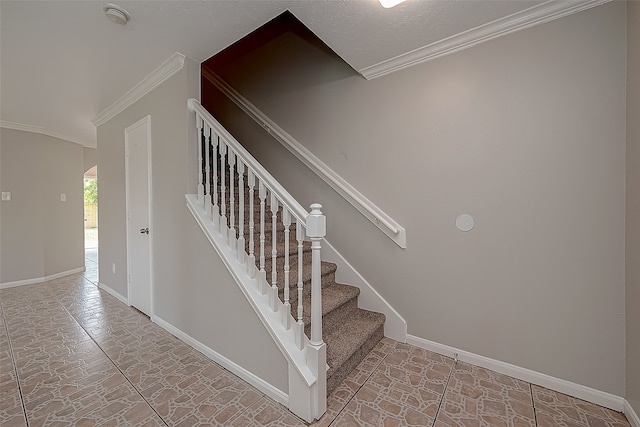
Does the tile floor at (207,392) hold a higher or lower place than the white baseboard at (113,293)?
lower

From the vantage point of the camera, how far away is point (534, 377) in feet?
5.47

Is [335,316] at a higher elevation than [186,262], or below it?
below

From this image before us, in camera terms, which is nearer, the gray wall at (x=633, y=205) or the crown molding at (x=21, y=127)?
the gray wall at (x=633, y=205)

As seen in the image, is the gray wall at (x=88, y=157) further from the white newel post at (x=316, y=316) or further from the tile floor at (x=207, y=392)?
the white newel post at (x=316, y=316)

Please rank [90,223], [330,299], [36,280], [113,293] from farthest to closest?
[90,223], [36,280], [113,293], [330,299]

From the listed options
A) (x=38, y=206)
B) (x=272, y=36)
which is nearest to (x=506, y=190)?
(x=272, y=36)

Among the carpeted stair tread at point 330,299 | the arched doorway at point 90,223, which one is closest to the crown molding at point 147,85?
the carpeted stair tread at point 330,299

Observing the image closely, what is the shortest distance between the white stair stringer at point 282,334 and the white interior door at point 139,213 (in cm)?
121

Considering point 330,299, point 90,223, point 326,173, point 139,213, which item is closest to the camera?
point 330,299

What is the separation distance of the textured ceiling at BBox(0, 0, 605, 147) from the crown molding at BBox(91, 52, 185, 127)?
51mm

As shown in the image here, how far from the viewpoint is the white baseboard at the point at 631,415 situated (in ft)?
4.32

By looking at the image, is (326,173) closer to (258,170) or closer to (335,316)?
(258,170)

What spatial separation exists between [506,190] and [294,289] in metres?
1.60

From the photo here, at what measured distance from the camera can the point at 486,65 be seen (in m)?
1.76
